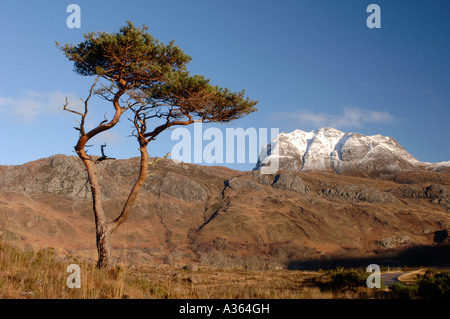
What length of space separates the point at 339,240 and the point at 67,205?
70024 mm

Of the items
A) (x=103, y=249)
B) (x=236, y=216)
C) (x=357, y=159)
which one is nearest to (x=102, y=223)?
(x=103, y=249)

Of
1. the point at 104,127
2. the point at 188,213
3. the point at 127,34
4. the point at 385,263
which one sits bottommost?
the point at 385,263

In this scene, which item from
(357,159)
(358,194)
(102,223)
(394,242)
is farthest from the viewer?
(357,159)

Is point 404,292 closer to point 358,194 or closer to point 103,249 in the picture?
point 103,249

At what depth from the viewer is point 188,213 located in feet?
306

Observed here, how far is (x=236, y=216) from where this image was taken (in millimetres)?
84688

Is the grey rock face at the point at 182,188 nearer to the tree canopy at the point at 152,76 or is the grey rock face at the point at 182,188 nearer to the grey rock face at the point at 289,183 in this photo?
the grey rock face at the point at 289,183

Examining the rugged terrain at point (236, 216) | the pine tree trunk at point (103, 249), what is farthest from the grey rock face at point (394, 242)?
the pine tree trunk at point (103, 249)

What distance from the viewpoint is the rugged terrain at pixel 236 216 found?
66750mm

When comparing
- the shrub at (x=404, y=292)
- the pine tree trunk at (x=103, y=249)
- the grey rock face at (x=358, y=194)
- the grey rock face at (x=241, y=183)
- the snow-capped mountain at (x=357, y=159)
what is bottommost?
the shrub at (x=404, y=292)
